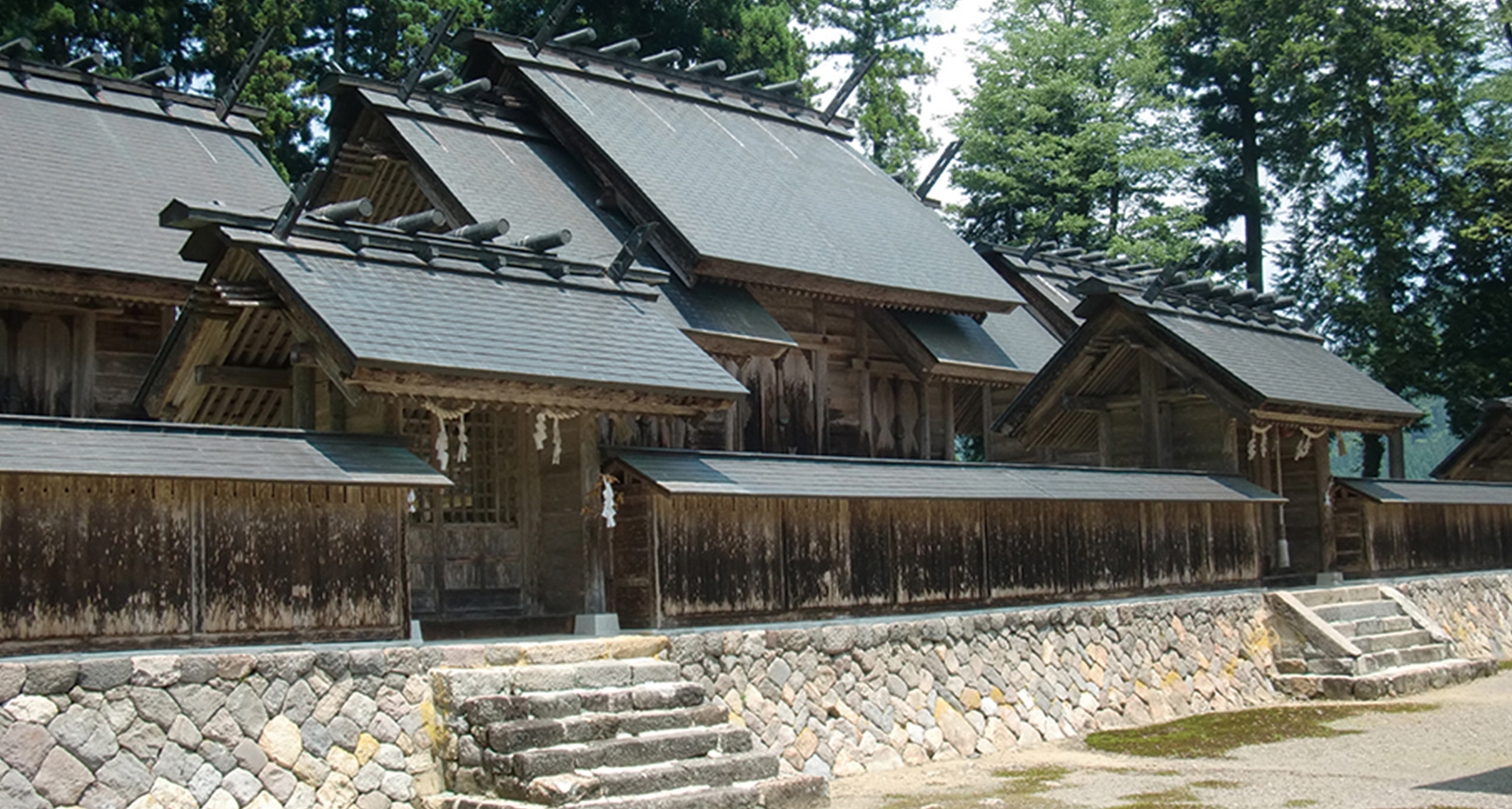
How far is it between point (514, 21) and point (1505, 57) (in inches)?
983

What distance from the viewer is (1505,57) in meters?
39.7

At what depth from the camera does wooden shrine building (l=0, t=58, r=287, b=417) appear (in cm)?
1788

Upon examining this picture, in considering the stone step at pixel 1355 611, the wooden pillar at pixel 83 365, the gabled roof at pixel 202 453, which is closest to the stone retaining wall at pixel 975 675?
the stone step at pixel 1355 611

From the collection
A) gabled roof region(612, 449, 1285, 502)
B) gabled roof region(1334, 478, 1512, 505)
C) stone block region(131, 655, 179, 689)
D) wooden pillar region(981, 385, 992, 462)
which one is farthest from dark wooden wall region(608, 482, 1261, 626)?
wooden pillar region(981, 385, 992, 462)

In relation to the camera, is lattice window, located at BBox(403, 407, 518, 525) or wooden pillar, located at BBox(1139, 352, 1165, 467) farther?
wooden pillar, located at BBox(1139, 352, 1165, 467)

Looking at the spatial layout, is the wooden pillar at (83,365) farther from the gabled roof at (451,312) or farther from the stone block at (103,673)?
the stone block at (103,673)

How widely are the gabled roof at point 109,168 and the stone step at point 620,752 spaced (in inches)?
363

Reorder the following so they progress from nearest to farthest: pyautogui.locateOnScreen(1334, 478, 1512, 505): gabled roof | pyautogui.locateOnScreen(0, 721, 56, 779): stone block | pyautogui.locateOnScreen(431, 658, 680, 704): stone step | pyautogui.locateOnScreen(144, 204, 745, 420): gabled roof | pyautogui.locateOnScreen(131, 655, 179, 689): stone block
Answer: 1. pyautogui.locateOnScreen(0, 721, 56, 779): stone block
2. pyautogui.locateOnScreen(131, 655, 179, 689): stone block
3. pyautogui.locateOnScreen(431, 658, 680, 704): stone step
4. pyautogui.locateOnScreen(144, 204, 745, 420): gabled roof
5. pyautogui.locateOnScreen(1334, 478, 1512, 505): gabled roof

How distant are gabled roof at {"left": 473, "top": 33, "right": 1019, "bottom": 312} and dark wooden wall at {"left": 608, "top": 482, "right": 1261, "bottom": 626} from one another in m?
4.53

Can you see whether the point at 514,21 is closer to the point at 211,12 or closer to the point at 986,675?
the point at 211,12

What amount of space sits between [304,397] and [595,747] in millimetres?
4712

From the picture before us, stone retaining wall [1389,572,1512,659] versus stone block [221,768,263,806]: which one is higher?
stone block [221,768,263,806]

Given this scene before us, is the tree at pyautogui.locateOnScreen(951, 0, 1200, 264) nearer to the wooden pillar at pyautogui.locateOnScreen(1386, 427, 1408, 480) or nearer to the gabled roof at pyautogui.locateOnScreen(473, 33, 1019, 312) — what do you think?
the wooden pillar at pyautogui.locateOnScreen(1386, 427, 1408, 480)

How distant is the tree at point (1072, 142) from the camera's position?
1543 inches
